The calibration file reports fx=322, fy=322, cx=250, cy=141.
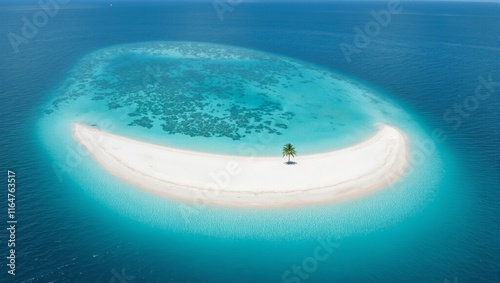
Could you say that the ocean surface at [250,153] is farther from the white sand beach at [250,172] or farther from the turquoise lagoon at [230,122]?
the white sand beach at [250,172]

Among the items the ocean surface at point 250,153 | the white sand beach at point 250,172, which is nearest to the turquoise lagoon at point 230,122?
the ocean surface at point 250,153

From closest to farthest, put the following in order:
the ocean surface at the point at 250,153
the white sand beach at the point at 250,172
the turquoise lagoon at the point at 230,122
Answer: the ocean surface at the point at 250,153 → the turquoise lagoon at the point at 230,122 → the white sand beach at the point at 250,172

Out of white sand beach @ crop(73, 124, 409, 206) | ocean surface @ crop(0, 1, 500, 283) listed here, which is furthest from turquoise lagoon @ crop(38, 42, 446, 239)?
white sand beach @ crop(73, 124, 409, 206)

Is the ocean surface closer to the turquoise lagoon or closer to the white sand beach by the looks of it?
the turquoise lagoon

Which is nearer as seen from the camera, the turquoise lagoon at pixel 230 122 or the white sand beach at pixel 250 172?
the turquoise lagoon at pixel 230 122

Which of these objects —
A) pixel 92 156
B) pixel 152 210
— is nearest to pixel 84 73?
pixel 92 156

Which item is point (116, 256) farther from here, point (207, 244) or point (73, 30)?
point (73, 30)

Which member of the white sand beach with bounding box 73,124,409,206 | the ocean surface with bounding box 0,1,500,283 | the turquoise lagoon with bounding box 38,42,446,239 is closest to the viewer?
the ocean surface with bounding box 0,1,500,283
